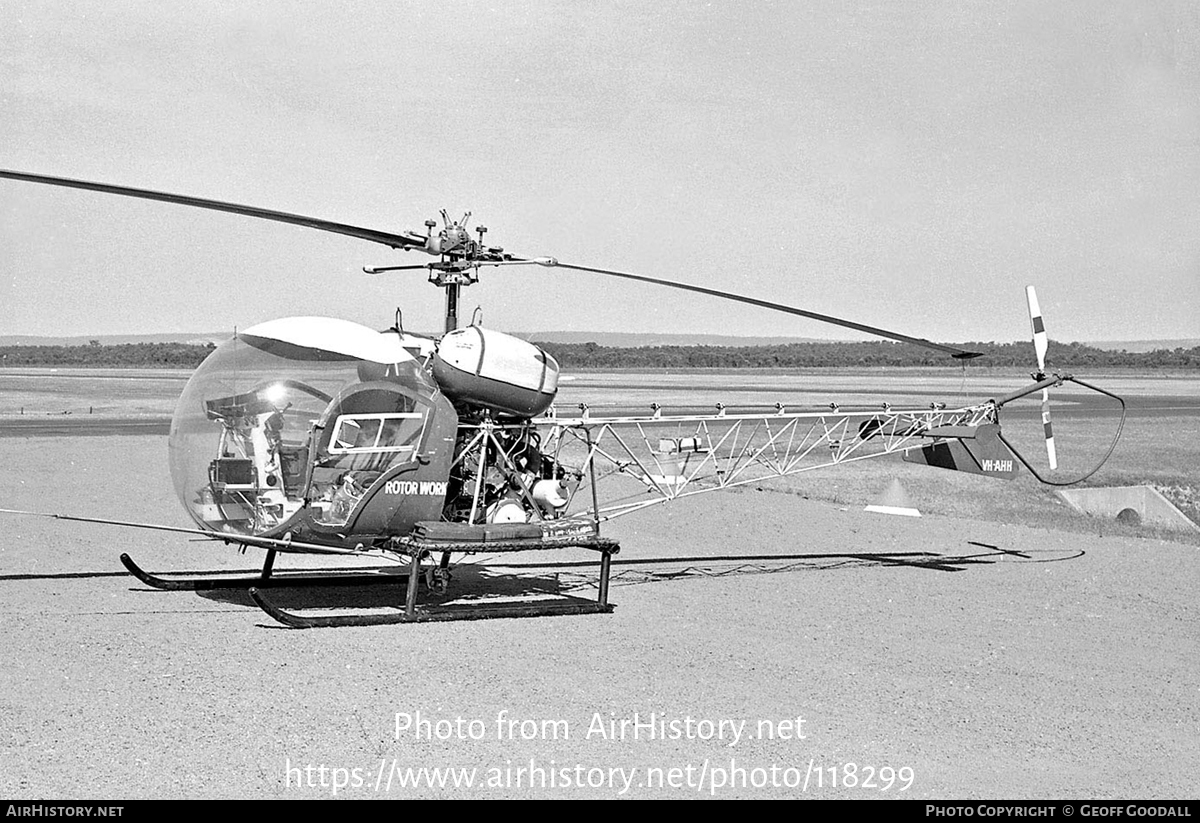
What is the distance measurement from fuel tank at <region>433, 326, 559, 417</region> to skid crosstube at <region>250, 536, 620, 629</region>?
4.04 feet

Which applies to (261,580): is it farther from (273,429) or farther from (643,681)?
(643,681)

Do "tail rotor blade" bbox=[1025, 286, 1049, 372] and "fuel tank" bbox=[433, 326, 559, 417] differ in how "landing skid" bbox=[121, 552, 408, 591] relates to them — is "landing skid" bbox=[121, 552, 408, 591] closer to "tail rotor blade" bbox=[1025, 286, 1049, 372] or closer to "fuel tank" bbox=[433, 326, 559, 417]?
"fuel tank" bbox=[433, 326, 559, 417]

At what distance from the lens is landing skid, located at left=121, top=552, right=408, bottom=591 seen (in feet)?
35.6

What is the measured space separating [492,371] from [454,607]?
2204 millimetres

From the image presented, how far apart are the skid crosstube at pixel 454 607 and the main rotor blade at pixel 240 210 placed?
2.44m

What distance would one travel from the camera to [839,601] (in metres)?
11.7

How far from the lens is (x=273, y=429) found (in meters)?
9.23

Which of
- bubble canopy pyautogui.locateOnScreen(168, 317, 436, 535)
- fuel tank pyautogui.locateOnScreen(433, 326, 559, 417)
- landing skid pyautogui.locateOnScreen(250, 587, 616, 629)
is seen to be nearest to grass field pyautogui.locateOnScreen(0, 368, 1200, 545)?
fuel tank pyautogui.locateOnScreen(433, 326, 559, 417)

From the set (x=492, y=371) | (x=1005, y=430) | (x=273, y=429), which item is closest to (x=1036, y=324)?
(x=492, y=371)

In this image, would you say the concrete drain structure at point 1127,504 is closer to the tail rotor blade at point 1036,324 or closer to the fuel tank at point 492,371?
the tail rotor blade at point 1036,324

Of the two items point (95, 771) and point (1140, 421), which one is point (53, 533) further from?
point (1140, 421)

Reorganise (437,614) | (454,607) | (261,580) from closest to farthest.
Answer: (437,614) → (454,607) → (261,580)

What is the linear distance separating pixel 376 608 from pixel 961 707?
5.23 m

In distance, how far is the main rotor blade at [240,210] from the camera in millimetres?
6898
